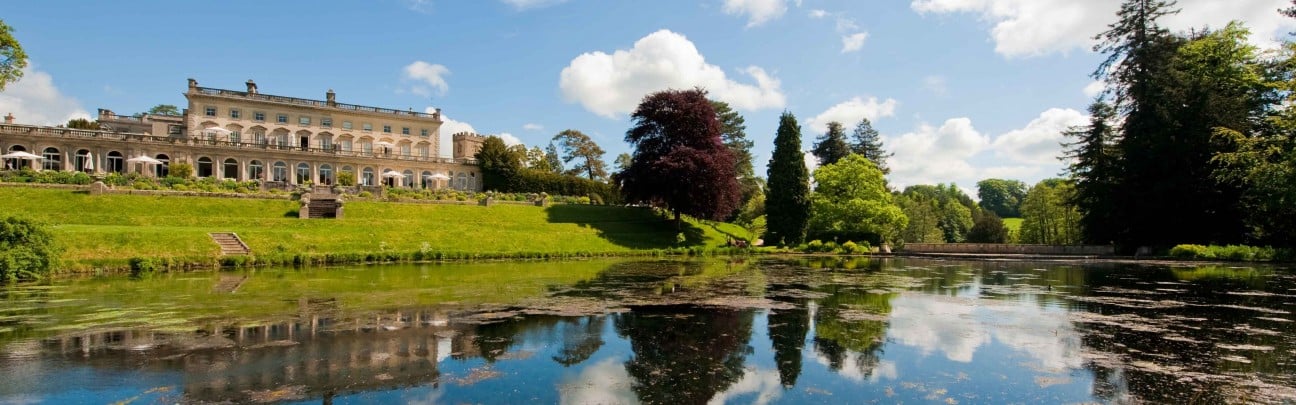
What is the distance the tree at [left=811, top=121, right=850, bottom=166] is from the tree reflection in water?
2179 inches

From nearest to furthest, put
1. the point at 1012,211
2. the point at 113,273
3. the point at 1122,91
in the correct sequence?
the point at 113,273
the point at 1122,91
the point at 1012,211

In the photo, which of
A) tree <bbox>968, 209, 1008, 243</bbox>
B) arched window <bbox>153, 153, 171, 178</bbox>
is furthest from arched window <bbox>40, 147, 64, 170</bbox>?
tree <bbox>968, 209, 1008, 243</bbox>

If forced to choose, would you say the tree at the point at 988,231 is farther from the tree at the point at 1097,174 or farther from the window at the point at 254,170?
the window at the point at 254,170

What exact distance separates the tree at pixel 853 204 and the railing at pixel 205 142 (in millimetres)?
38107

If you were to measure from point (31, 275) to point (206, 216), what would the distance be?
16.3 m

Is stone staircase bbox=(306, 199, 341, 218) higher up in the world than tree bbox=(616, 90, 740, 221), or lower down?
lower down

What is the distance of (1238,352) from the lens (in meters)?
9.30

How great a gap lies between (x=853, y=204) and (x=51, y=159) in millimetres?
62538

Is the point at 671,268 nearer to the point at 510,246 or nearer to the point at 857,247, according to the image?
the point at 510,246

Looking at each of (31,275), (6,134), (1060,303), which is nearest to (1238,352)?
(1060,303)

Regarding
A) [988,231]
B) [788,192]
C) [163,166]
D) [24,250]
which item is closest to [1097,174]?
[788,192]

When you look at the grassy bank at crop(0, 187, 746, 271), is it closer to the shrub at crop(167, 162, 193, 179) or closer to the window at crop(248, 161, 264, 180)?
the shrub at crop(167, 162, 193, 179)

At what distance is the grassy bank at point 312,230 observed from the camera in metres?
26.5

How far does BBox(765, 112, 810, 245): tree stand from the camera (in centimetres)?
4672
